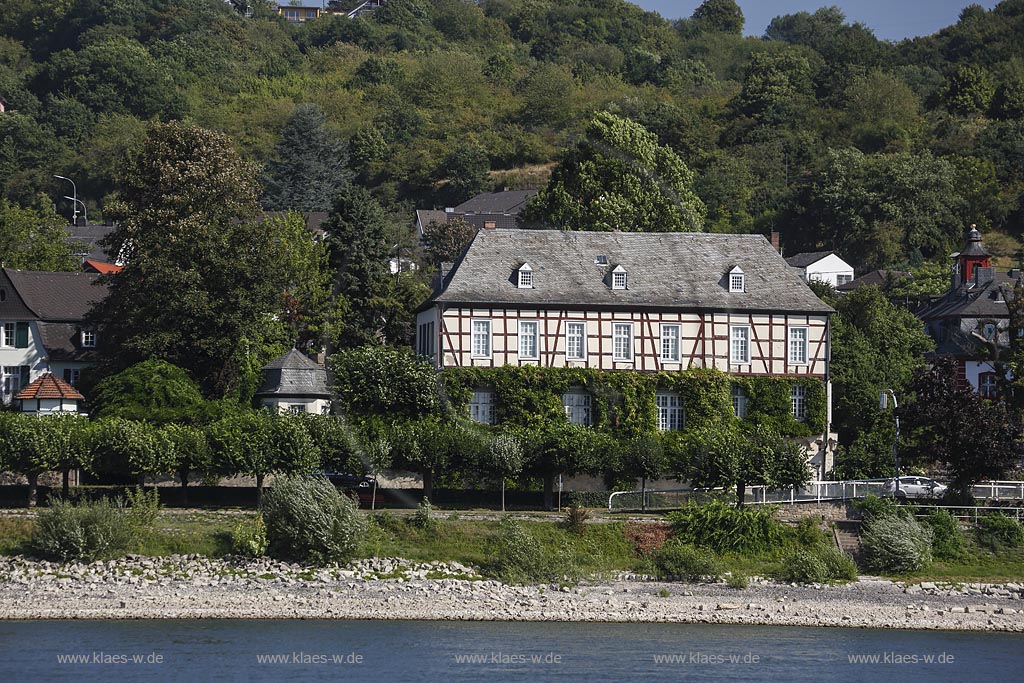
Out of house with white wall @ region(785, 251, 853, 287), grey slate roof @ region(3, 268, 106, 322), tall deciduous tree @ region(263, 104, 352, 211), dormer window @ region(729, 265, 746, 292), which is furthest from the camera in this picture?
tall deciduous tree @ region(263, 104, 352, 211)

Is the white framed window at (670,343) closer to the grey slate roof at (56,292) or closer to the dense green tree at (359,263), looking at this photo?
the dense green tree at (359,263)

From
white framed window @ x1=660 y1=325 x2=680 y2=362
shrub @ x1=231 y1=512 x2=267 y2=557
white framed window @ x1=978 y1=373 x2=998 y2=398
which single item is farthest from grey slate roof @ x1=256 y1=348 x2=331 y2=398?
white framed window @ x1=978 y1=373 x2=998 y2=398

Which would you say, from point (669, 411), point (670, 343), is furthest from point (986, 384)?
point (669, 411)

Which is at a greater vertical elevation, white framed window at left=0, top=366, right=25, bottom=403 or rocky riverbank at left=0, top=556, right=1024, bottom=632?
white framed window at left=0, top=366, right=25, bottom=403

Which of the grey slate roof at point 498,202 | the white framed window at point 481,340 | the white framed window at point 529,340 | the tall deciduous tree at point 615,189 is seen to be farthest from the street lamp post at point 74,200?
the white framed window at point 529,340

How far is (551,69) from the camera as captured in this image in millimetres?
→ 174750

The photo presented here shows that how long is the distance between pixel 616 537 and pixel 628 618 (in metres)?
6.13

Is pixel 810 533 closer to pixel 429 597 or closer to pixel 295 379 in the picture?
pixel 429 597

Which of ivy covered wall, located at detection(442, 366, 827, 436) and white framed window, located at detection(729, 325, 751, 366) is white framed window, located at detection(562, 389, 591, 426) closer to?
ivy covered wall, located at detection(442, 366, 827, 436)

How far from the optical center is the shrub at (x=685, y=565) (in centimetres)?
5225

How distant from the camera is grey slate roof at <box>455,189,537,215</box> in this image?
Result: 122 meters

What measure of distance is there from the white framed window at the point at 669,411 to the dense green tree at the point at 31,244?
4016 centimetres

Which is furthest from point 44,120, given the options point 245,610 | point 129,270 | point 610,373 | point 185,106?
point 245,610

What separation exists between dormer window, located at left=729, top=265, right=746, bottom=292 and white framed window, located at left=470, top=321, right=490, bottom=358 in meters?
9.81
